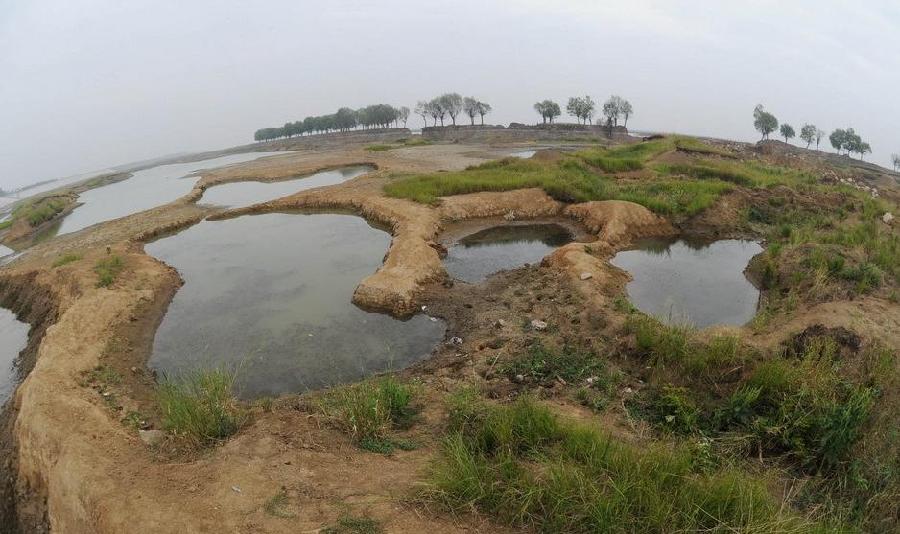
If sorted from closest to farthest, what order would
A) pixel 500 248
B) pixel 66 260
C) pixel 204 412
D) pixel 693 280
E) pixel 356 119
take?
pixel 204 412 → pixel 693 280 → pixel 66 260 → pixel 500 248 → pixel 356 119

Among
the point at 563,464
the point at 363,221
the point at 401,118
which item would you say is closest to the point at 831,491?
the point at 563,464

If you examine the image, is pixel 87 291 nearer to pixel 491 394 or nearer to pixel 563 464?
pixel 491 394

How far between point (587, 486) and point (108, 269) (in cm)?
1368

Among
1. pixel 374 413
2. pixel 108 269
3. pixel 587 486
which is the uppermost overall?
pixel 108 269

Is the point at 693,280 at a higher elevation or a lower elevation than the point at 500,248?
lower

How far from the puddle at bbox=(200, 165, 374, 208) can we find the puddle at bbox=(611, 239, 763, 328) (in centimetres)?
1748

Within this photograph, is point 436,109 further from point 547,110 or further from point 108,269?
point 108,269

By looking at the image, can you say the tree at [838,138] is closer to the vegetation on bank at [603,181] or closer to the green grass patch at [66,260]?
the vegetation on bank at [603,181]

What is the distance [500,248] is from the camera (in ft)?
48.7

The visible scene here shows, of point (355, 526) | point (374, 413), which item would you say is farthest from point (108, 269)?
point (355, 526)

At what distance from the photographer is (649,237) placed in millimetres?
15484

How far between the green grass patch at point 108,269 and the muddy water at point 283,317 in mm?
1593

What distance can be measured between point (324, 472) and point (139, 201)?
30780 mm

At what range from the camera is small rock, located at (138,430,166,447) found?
5.63m
